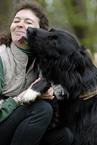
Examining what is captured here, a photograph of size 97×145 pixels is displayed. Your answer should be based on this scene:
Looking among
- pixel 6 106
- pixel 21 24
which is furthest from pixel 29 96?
pixel 21 24

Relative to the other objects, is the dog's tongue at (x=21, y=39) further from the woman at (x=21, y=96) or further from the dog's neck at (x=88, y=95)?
the dog's neck at (x=88, y=95)

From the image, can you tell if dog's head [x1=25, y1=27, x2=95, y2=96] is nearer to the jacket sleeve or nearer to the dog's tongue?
the dog's tongue

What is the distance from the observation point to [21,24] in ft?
6.57

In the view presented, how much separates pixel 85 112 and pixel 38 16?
1.13m

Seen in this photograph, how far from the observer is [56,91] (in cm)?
193

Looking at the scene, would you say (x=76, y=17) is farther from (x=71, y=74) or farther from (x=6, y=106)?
(x=6, y=106)

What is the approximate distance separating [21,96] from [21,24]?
2.36 ft

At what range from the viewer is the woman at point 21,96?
1.77 meters

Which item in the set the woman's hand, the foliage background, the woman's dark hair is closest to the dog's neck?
the woman's hand

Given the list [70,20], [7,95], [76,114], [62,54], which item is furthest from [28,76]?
[70,20]

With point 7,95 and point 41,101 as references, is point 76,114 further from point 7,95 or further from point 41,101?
point 7,95

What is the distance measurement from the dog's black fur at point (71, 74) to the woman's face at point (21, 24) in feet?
0.34

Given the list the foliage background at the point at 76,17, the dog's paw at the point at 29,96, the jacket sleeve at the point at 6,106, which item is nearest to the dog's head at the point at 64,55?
the dog's paw at the point at 29,96

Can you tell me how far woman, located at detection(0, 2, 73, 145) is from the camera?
69.9 inches
